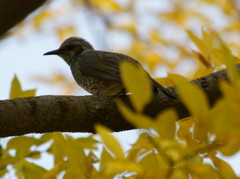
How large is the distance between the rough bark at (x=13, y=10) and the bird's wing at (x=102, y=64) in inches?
87.6

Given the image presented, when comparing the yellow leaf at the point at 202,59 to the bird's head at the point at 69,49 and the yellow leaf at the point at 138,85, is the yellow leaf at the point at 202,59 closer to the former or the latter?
the yellow leaf at the point at 138,85

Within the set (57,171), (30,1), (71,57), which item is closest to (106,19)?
(71,57)

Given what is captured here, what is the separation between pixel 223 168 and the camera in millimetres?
1572

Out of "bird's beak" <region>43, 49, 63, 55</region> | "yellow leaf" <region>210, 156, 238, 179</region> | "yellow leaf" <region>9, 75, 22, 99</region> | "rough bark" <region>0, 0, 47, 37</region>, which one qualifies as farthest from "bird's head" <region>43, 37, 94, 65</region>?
"rough bark" <region>0, 0, 47, 37</region>

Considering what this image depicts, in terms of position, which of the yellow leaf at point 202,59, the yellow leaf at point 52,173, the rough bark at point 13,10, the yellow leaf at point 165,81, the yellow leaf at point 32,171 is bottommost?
the yellow leaf at point 32,171

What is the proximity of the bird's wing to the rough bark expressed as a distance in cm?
223

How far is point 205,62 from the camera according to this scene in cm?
269

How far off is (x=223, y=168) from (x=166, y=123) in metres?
0.48

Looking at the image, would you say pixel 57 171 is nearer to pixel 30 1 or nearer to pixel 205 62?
pixel 30 1

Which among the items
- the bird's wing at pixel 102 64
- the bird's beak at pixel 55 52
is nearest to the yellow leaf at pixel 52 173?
the bird's wing at pixel 102 64

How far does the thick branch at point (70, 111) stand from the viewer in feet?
7.44

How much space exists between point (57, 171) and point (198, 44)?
118 cm

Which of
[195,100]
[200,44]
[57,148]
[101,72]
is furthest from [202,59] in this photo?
[195,100]

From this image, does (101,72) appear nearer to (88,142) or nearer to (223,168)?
(88,142)
